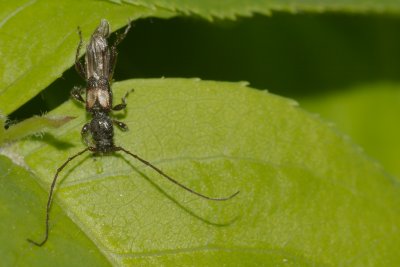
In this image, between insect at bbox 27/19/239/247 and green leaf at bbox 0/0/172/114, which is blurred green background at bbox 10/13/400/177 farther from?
green leaf at bbox 0/0/172/114

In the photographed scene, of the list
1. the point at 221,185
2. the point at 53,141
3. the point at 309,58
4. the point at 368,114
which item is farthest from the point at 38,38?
the point at 368,114

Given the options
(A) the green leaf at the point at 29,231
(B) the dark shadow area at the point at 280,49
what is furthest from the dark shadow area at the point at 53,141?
(B) the dark shadow area at the point at 280,49

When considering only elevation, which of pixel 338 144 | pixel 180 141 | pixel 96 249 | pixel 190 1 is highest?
pixel 190 1

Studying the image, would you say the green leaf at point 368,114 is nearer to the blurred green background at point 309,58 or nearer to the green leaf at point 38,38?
the blurred green background at point 309,58

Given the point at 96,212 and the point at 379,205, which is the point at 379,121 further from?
the point at 96,212

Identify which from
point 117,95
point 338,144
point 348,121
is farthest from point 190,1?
point 348,121

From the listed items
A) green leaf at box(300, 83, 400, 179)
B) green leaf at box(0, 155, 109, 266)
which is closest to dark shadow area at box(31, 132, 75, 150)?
green leaf at box(0, 155, 109, 266)
